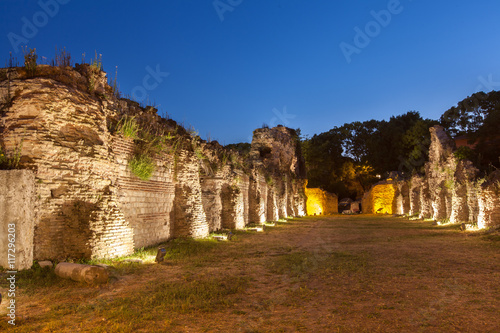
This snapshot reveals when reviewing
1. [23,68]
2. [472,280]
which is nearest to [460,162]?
[472,280]

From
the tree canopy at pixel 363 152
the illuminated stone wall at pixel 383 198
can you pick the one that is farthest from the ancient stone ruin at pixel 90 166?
the tree canopy at pixel 363 152

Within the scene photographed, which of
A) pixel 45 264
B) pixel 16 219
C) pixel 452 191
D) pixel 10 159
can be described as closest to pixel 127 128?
pixel 10 159

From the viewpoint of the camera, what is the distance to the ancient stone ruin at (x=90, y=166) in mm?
6426

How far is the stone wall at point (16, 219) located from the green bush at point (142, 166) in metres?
3.00

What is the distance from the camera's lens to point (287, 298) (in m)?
5.00

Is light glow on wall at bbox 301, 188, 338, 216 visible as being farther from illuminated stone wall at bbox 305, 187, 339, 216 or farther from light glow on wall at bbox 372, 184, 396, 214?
light glow on wall at bbox 372, 184, 396, 214

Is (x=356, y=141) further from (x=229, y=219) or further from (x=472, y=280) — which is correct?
(x=472, y=280)

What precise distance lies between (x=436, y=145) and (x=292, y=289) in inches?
804

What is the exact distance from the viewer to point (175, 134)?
454 inches

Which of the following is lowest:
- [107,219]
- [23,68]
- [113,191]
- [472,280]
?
[472,280]

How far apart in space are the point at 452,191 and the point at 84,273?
17.6 meters

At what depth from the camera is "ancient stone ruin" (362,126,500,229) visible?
12.9 metres

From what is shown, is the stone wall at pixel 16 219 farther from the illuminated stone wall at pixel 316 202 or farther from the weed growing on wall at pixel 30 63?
the illuminated stone wall at pixel 316 202

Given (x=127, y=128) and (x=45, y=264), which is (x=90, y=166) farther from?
(x=45, y=264)
